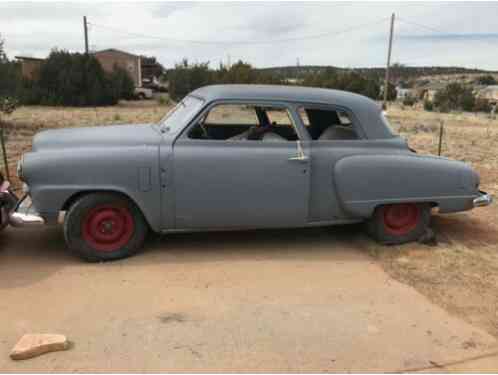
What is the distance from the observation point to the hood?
4.46m

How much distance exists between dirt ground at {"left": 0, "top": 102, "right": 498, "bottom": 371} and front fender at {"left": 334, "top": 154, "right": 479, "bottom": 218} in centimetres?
51

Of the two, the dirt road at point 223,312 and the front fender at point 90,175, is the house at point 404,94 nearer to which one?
the dirt road at point 223,312

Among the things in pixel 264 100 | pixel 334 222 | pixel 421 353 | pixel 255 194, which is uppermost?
pixel 264 100

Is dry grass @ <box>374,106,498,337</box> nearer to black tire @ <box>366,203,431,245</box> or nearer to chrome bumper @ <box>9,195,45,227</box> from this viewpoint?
black tire @ <box>366,203,431,245</box>

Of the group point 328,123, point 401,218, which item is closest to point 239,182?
point 328,123

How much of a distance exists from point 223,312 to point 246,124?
8.21 feet

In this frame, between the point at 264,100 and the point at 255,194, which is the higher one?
the point at 264,100

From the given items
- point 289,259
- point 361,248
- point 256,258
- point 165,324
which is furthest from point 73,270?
point 361,248

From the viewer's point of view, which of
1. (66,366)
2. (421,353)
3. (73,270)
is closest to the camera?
(66,366)

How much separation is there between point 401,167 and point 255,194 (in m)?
1.52

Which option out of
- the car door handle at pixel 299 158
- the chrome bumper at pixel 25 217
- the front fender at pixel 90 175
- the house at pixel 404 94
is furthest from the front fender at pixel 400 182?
the house at pixel 404 94

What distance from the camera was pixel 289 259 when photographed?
187 inches

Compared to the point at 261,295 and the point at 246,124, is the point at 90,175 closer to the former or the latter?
the point at 261,295

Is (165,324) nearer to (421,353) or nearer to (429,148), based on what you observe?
(421,353)
